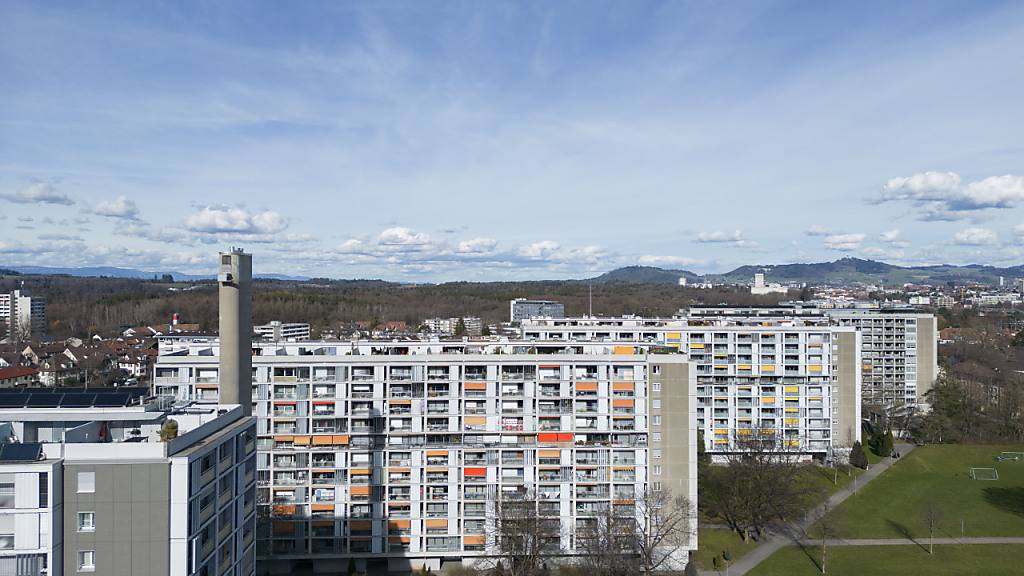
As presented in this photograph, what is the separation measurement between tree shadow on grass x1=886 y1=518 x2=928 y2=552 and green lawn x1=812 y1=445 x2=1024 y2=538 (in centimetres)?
7

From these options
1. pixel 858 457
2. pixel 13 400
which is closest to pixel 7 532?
pixel 13 400

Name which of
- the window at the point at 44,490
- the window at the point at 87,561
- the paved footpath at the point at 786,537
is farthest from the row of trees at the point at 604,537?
the window at the point at 44,490

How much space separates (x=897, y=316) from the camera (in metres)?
77.5

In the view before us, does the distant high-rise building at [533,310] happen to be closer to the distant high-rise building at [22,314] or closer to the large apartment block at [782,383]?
the large apartment block at [782,383]

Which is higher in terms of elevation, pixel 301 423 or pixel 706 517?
pixel 301 423

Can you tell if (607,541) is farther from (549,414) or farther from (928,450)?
(928,450)

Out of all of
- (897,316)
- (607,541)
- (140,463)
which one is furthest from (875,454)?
(140,463)

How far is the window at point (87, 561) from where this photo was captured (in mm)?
19750

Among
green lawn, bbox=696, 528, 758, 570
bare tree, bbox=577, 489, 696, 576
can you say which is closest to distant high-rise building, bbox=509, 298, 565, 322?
green lawn, bbox=696, 528, 758, 570

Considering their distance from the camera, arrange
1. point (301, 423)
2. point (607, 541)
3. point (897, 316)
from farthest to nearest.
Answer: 1. point (897, 316)
2. point (301, 423)
3. point (607, 541)

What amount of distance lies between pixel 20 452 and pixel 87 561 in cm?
374

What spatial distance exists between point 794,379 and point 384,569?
135ft

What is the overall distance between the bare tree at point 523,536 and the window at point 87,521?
21432mm

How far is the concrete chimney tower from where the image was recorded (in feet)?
103
